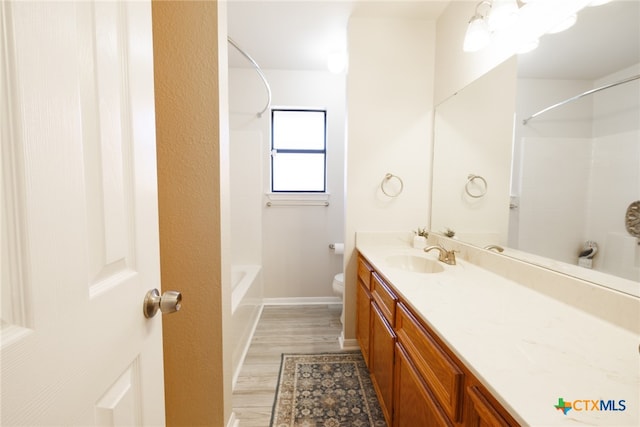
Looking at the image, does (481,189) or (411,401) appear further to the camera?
(481,189)

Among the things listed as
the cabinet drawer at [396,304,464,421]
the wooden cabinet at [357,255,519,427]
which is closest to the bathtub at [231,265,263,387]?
the wooden cabinet at [357,255,519,427]

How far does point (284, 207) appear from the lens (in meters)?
2.92

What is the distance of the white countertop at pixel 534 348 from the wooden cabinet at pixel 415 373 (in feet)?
0.18

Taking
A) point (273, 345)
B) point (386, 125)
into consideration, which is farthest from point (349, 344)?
point (386, 125)

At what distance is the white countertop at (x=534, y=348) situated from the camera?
1.67ft

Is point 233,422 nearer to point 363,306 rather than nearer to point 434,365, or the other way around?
point 363,306

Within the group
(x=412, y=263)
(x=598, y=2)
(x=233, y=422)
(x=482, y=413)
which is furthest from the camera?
(x=412, y=263)

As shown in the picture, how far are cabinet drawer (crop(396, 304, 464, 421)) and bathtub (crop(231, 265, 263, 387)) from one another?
104 centimetres

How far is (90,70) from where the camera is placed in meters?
0.45

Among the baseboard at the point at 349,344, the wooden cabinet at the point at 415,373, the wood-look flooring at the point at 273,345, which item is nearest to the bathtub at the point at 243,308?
the wood-look flooring at the point at 273,345

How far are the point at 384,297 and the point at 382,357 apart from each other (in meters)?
0.33

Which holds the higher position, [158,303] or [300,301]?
[158,303]

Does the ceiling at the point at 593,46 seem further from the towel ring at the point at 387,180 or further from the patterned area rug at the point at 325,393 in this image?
the patterned area rug at the point at 325,393

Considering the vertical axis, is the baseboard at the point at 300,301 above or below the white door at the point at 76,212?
below
